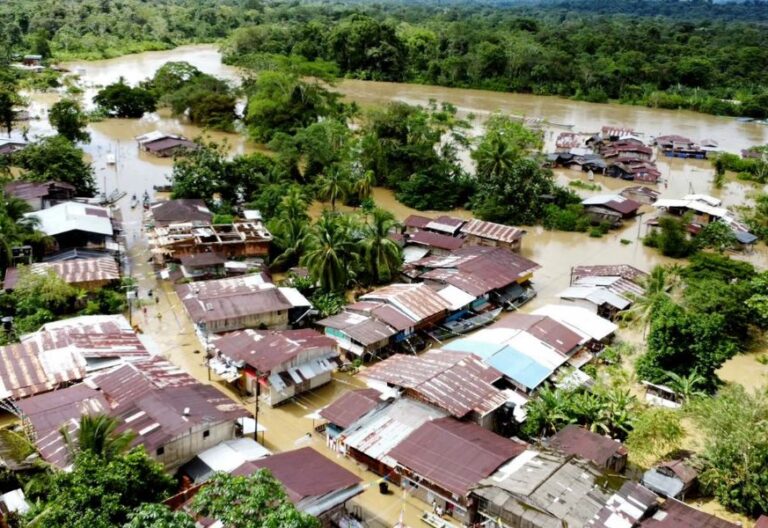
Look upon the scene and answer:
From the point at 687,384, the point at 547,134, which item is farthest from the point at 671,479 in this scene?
the point at 547,134

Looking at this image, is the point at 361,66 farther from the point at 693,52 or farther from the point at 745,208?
the point at 745,208

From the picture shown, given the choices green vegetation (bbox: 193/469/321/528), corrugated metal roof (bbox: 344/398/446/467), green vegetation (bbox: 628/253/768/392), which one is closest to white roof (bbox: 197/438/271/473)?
corrugated metal roof (bbox: 344/398/446/467)

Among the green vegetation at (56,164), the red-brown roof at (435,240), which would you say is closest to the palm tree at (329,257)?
the red-brown roof at (435,240)

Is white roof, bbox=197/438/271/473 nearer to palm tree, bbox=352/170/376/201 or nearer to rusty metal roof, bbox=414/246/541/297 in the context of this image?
rusty metal roof, bbox=414/246/541/297

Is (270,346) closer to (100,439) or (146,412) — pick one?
(146,412)

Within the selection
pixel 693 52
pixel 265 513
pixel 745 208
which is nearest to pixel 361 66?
pixel 693 52

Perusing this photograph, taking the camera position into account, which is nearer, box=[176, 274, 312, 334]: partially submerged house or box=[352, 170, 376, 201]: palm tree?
box=[176, 274, 312, 334]: partially submerged house
